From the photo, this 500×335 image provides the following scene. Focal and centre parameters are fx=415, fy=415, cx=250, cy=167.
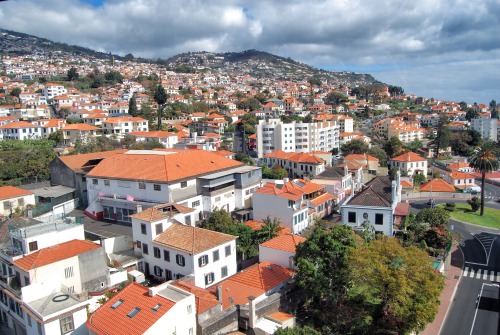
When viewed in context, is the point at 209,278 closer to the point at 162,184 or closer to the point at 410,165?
the point at 162,184

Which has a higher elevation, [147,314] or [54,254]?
[54,254]

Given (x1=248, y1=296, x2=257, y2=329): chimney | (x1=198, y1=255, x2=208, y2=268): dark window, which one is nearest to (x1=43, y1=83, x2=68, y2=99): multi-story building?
(x1=198, y1=255, x2=208, y2=268): dark window

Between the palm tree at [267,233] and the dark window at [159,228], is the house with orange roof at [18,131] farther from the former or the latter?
the palm tree at [267,233]

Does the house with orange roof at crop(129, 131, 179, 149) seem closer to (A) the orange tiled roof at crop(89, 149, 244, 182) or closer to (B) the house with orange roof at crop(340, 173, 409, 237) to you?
(A) the orange tiled roof at crop(89, 149, 244, 182)

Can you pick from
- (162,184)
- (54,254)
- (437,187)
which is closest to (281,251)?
(54,254)

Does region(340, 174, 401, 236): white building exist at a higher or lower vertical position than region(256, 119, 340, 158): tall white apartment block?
lower
